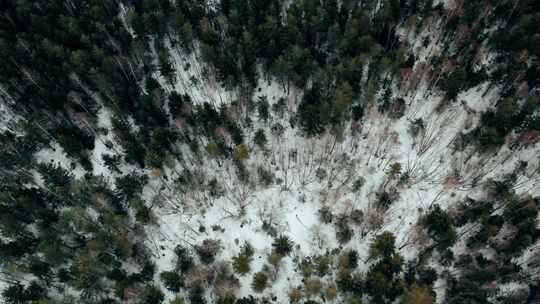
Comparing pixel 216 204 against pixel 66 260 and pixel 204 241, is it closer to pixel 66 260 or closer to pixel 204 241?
pixel 204 241

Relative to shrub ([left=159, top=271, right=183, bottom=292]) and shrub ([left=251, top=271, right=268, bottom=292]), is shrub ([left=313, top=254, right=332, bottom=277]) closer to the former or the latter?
shrub ([left=251, top=271, right=268, bottom=292])

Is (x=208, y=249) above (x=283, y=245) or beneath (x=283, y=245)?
above

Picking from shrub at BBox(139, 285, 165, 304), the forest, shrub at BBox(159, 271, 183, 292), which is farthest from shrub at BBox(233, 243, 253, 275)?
shrub at BBox(139, 285, 165, 304)

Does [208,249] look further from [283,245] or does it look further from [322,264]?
[322,264]

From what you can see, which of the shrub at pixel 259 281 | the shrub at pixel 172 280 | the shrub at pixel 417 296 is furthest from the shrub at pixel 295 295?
the shrub at pixel 172 280

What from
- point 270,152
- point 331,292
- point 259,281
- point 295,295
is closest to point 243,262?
point 259,281

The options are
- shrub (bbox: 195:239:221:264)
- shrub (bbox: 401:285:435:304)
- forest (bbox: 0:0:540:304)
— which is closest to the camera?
shrub (bbox: 401:285:435:304)

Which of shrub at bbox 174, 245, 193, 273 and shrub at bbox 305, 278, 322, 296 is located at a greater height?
shrub at bbox 174, 245, 193, 273

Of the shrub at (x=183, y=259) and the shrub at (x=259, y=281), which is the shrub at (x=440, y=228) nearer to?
the shrub at (x=259, y=281)

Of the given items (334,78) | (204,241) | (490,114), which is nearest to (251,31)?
(334,78)
